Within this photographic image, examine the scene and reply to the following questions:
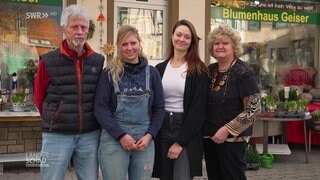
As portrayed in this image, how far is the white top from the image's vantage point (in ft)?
10.6

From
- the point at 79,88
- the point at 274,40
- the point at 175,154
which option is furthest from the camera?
the point at 274,40

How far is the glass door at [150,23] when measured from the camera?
23.1ft

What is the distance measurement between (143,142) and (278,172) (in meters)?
3.63

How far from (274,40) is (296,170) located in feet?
9.66

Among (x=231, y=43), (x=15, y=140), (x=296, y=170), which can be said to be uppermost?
(x=231, y=43)

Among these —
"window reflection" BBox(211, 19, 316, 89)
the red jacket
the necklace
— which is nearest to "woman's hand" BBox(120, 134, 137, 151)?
the red jacket

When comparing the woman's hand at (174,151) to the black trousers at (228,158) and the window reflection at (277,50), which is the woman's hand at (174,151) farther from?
the window reflection at (277,50)

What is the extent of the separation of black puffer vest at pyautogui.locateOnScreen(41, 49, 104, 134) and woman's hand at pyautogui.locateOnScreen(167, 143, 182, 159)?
0.64 m

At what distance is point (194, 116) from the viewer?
10.5 ft

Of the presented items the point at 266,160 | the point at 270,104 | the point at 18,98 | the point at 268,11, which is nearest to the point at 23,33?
the point at 18,98

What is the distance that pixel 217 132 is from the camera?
3385mm

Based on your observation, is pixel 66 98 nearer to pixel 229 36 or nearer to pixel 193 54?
pixel 193 54

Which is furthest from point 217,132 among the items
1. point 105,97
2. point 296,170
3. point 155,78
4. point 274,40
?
point 274,40

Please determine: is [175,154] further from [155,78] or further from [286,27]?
[286,27]
